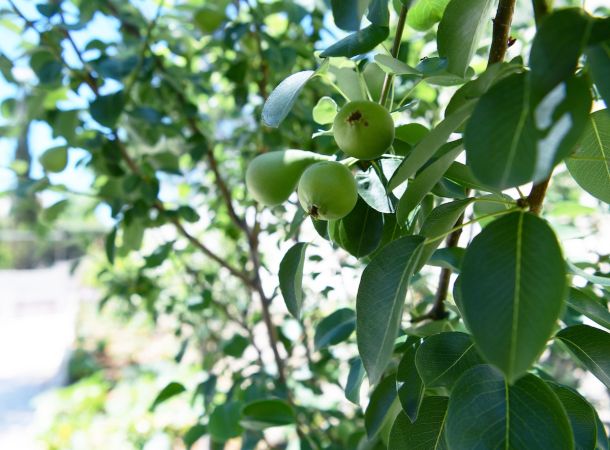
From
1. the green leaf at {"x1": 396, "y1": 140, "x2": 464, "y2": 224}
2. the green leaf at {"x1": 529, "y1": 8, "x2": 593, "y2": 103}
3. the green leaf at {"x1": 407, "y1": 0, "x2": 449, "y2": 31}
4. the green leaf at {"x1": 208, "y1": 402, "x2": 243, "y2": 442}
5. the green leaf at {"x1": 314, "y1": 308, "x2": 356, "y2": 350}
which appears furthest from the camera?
the green leaf at {"x1": 208, "y1": 402, "x2": 243, "y2": 442}

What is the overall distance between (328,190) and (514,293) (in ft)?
0.51

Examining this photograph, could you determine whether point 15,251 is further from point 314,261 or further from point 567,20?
point 567,20

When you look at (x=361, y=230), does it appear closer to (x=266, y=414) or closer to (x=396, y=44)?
(x=396, y=44)

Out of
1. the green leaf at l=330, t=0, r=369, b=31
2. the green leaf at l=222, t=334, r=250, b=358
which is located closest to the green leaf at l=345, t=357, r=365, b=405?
the green leaf at l=330, t=0, r=369, b=31

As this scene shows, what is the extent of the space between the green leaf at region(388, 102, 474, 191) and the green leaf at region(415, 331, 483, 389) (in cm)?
15

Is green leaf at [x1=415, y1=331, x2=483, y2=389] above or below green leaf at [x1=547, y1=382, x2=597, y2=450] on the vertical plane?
above

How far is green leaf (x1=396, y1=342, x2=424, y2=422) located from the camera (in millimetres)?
425

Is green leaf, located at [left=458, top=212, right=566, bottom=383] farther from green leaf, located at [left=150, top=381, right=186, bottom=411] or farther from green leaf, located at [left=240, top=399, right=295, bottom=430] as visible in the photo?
green leaf, located at [left=150, top=381, right=186, bottom=411]

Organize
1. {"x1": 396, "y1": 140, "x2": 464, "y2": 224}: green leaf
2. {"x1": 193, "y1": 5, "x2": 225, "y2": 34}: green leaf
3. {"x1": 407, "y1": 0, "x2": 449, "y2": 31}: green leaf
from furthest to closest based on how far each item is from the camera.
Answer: {"x1": 193, "y1": 5, "x2": 225, "y2": 34}: green leaf, {"x1": 407, "y1": 0, "x2": 449, "y2": 31}: green leaf, {"x1": 396, "y1": 140, "x2": 464, "y2": 224}: green leaf

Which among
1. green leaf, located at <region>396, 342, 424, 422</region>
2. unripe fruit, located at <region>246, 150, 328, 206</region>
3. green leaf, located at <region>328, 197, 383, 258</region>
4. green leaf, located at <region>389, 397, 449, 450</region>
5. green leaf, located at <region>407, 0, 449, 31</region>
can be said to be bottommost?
green leaf, located at <region>389, 397, 449, 450</region>

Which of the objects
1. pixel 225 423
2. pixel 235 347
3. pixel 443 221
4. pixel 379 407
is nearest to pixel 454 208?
pixel 443 221

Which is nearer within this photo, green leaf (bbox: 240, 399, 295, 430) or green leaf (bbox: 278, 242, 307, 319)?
green leaf (bbox: 278, 242, 307, 319)

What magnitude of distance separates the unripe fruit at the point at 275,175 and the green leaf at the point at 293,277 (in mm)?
60

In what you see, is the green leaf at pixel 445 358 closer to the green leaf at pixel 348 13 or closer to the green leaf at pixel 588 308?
the green leaf at pixel 588 308
